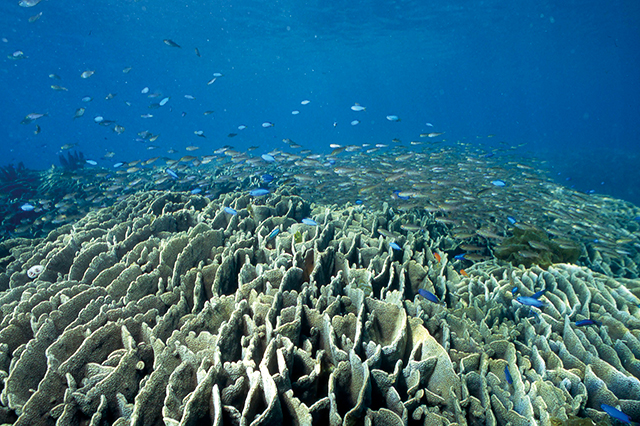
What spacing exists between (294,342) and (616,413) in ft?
7.65

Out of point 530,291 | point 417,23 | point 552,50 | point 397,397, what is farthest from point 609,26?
point 397,397

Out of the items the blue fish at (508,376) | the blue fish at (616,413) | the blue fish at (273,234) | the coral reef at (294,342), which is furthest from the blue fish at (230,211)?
the blue fish at (616,413)

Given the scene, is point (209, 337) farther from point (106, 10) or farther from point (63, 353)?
point (106, 10)

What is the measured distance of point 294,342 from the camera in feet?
7.73

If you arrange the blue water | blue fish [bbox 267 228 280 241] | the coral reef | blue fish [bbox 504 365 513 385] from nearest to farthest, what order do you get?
the coral reef < blue fish [bbox 504 365 513 385] < blue fish [bbox 267 228 280 241] < the blue water

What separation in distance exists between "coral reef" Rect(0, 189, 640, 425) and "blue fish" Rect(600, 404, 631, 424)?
52 mm

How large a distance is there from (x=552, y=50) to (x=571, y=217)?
3066 inches

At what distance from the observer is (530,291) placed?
12.5 ft

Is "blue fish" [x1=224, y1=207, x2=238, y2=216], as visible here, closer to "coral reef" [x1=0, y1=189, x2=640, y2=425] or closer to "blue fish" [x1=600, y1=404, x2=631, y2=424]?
"coral reef" [x1=0, y1=189, x2=640, y2=425]

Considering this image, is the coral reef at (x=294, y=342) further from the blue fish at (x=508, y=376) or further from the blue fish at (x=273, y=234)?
the blue fish at (x=273, y=234)

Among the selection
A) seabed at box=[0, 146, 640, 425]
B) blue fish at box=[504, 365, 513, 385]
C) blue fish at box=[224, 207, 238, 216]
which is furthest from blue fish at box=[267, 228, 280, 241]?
blue fish at box=[504, 365, 513, 385]

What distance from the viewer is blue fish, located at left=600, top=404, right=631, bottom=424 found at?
6.32ft

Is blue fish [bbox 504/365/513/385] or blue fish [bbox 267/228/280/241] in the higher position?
blue fish [bbox 267/228/280/241]

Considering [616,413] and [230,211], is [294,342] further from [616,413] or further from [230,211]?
[230,211]
